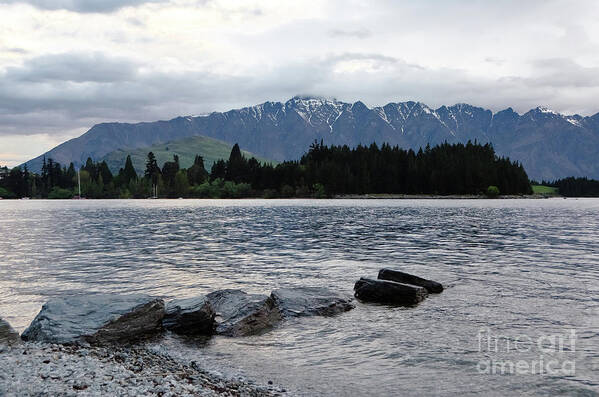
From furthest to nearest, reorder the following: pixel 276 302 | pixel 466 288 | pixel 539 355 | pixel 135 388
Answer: pixel 466 288
pixel 276 302
pixel 539 355
pixel 135 388

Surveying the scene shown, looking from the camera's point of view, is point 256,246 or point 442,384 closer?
point 442,384

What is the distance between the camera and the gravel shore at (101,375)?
12172 millimetres

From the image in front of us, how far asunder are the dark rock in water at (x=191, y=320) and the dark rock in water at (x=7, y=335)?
218 inches

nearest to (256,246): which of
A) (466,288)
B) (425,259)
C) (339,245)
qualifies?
(339,245)

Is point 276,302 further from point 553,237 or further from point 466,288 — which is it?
point 553,237

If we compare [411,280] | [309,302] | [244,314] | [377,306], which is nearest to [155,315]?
[244,314]

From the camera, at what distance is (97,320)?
Answer: 59.9ft

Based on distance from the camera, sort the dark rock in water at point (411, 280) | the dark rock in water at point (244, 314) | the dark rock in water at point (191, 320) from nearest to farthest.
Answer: the dark rock in water at point (191, 320) < the dark rock in water at point (244, 314) < the dark rock in water at point (411, 280)

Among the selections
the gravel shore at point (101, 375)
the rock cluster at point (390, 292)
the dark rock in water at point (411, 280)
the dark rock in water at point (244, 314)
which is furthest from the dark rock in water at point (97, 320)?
the dark rock in water at point (411, 280)

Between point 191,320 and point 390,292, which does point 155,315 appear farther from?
point 390,292

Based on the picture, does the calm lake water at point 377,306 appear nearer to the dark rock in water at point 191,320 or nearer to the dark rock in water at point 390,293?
the dark rock in water at point 191,320

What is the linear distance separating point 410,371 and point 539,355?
4.80 m

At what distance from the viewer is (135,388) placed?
40.5 feet

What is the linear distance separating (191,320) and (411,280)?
1331 cm
